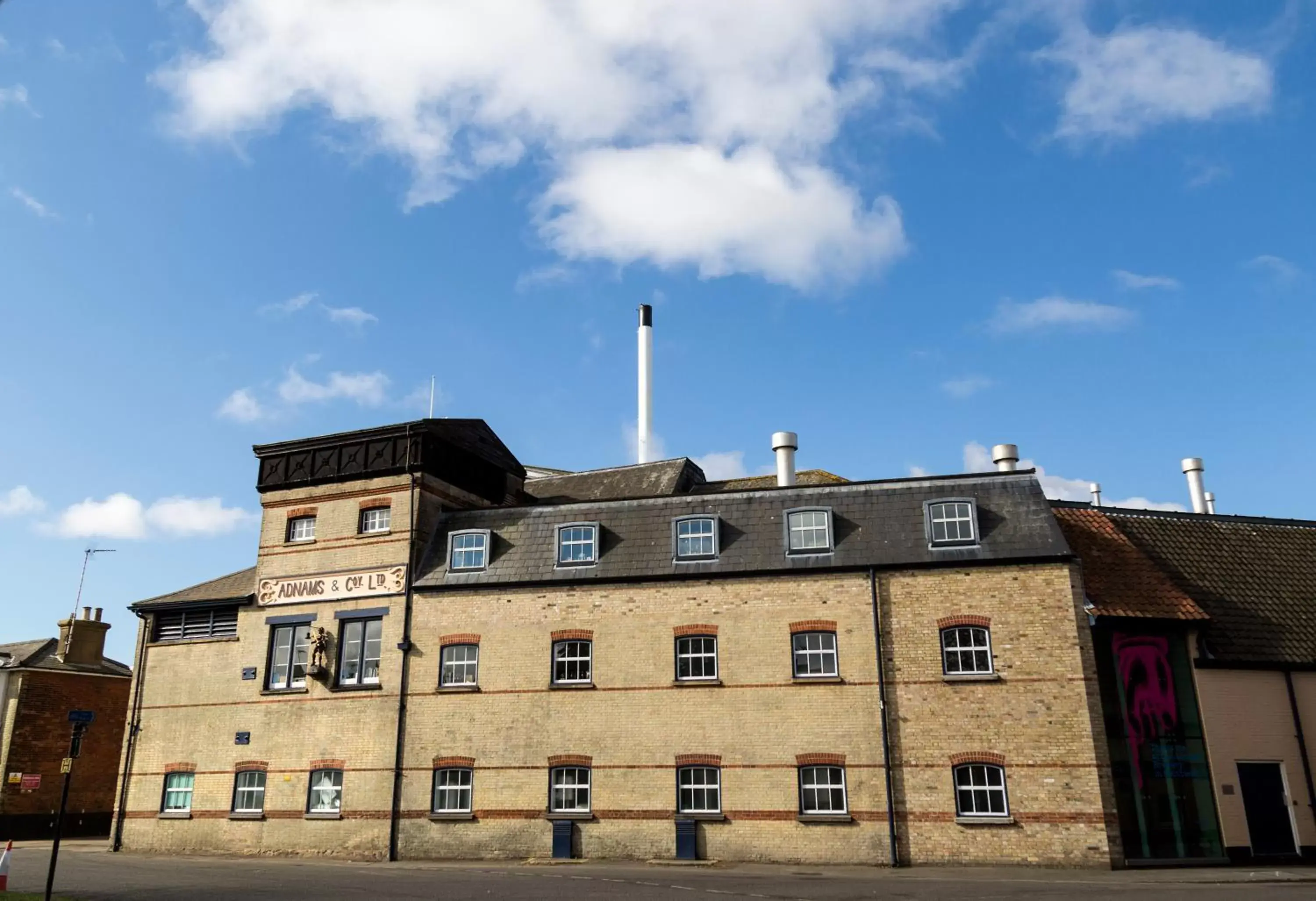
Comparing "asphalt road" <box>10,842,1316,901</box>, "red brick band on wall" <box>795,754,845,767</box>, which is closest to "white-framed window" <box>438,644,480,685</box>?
"asphalt road" <box>10,842,1316,901</box>

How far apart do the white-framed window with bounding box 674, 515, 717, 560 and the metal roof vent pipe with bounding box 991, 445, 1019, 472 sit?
7.77 metres

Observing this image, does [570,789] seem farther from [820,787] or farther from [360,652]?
[360,652]

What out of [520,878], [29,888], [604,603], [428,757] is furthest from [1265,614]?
[29,888]

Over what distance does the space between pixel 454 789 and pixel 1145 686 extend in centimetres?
1665

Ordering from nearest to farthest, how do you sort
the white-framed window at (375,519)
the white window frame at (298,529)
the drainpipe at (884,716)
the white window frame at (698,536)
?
1. the drainpipe at (884,716)
2. the white window frame at (698,536)
3. the white-framed window at (375,519)
4. the white window frame at (298,529)

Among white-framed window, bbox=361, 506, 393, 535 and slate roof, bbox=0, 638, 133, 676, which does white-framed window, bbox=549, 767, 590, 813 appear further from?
slate roof, bbox=0, 638, 133, 676

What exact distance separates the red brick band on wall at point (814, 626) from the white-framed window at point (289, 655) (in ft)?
43.4

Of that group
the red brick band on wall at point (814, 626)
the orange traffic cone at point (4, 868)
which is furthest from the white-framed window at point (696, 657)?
the orange traffic cone at point (4, 868)

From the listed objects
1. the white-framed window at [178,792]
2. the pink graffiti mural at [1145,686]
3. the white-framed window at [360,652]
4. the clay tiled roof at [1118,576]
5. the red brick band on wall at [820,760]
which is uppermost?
the clay tiled roof at [1118,576]

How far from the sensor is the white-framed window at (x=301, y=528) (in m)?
27.4

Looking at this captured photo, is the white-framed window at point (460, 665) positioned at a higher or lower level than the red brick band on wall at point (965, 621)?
lower

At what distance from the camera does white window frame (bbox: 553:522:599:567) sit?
2450cm

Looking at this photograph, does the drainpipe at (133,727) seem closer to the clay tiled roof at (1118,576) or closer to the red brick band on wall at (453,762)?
the red brick band on wall at (453,762)

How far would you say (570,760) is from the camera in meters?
22.9
